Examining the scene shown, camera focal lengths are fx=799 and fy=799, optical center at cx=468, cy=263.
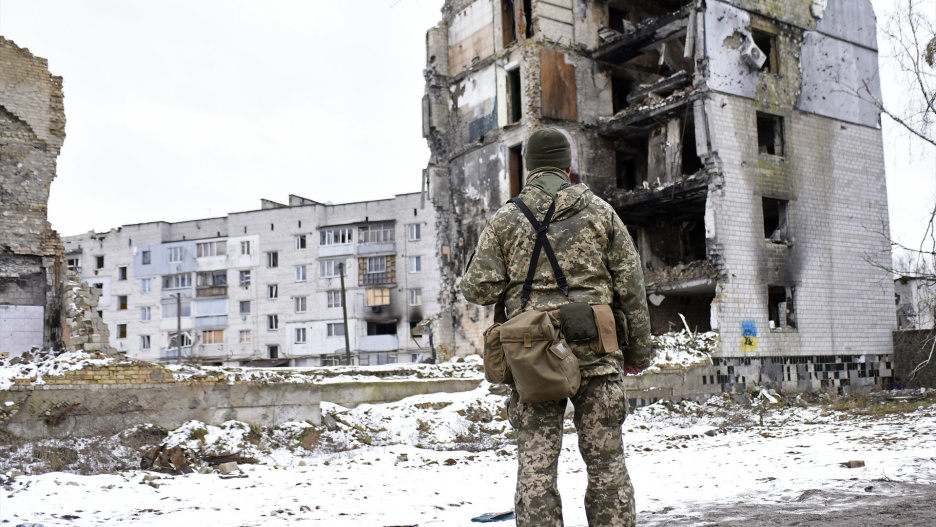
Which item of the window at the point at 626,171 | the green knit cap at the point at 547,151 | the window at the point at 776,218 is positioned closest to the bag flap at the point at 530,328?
the green knit cap at the point at 547,151

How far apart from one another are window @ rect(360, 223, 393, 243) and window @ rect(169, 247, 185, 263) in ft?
40.9

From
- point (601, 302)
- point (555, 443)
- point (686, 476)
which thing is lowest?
point (686, 476)

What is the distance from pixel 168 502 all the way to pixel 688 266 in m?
16.6

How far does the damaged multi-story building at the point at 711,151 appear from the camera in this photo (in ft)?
67.2

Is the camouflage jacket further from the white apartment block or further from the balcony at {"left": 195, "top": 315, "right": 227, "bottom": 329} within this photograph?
the balcony at {"left": 195, "top": 315, "right": 227, "bottom": 329}

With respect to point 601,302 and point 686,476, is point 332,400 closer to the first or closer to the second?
point 686,476

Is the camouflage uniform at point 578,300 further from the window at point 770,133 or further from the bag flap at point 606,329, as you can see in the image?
the window at point 770,133

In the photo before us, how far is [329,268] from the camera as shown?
49438mm

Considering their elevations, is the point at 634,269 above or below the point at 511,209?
below

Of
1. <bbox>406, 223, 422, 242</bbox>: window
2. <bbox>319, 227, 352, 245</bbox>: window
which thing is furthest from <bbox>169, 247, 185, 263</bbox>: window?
<bbox>406, 223, 422, 242</bbox>: window

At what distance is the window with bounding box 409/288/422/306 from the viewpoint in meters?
48.2

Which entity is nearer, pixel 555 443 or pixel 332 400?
pixel 555 443

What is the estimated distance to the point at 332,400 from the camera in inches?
514

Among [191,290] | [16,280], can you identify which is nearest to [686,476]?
[16,280]
